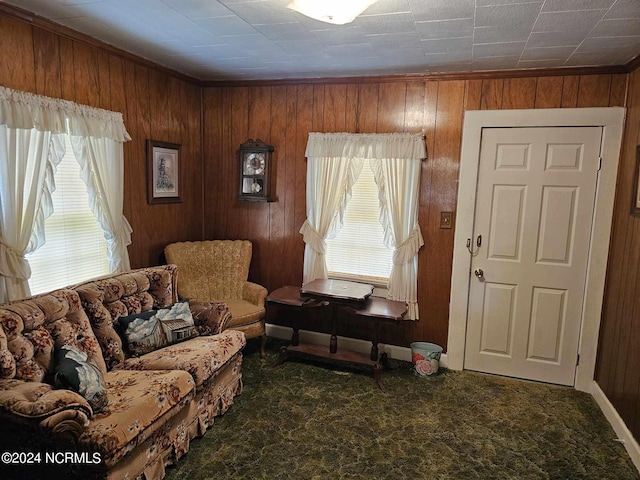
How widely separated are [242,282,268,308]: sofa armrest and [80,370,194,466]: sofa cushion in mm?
1399

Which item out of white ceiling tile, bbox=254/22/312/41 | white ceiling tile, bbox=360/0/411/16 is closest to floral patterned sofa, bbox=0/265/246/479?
white ceiling tile, bbox=254/22/312/41

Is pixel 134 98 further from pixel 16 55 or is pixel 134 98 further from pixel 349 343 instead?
pixel 349 343

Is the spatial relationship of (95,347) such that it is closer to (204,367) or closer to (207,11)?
(204,367)

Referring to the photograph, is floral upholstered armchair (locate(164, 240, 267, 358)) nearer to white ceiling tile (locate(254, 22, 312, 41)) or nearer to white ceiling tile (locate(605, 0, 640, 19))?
white ceiling tile (locate(254, 22, 312, 41))

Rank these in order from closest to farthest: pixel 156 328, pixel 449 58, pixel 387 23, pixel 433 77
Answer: pixel 387 23 < pixel 156 328 < pixel 449 58 < pixel 433 77

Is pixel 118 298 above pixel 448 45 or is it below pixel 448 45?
below

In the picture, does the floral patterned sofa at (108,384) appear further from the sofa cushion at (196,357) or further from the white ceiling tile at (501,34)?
the white ceiling tile at (501,34)

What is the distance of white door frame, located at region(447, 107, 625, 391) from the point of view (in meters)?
3.07

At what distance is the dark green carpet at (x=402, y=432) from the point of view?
233 cm

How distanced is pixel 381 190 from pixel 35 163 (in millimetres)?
2555

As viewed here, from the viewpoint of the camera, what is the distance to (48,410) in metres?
1.71

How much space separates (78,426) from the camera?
1.74 metres

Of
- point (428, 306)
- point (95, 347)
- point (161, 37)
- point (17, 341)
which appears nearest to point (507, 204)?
point (428, 306)

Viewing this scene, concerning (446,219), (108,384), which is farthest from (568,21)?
(108,384)
